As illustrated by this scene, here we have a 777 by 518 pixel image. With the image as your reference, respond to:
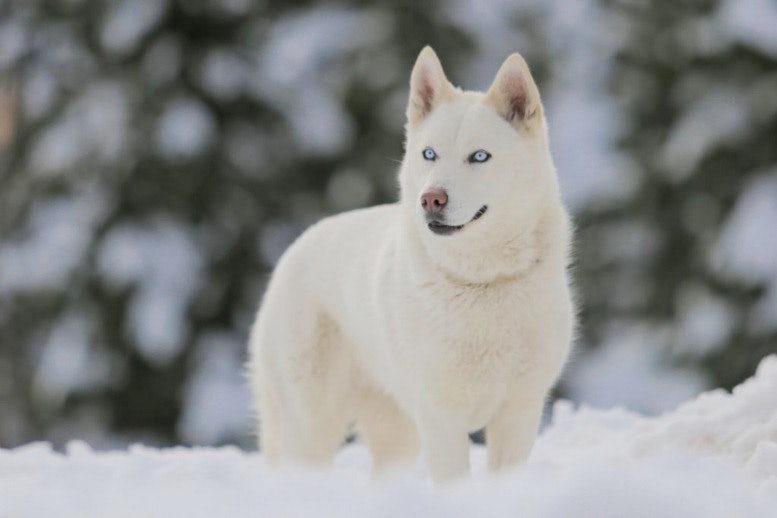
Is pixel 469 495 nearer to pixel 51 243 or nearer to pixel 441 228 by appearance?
pixel 441 228

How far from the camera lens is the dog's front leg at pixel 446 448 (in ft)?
13.3

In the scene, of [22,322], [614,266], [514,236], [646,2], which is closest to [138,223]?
[22,322]

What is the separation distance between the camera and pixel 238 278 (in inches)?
473

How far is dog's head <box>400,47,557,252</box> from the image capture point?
3.96 m

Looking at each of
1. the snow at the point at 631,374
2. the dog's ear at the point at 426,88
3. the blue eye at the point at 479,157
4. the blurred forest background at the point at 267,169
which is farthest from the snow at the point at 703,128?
the blue eye at the point at 479,157

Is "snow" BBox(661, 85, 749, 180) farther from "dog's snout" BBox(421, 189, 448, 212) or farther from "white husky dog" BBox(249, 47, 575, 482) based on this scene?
"dog's snout" BBox(421, 189, 448, 212)

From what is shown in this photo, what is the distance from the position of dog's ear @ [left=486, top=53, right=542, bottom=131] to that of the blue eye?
0.21 m

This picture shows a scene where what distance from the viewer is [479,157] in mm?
4078

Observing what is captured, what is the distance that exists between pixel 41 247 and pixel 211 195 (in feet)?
5.55

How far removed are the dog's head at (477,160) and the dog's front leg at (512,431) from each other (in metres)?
0.53

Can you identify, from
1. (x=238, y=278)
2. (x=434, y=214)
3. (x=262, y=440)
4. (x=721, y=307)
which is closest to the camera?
(x=434, y=214)

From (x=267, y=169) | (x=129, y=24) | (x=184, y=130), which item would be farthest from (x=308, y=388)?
(x=129, y=24)

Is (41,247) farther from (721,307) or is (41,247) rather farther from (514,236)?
(514,236)

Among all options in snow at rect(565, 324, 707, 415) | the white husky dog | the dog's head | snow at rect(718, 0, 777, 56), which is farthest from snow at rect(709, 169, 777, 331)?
the dog's head
